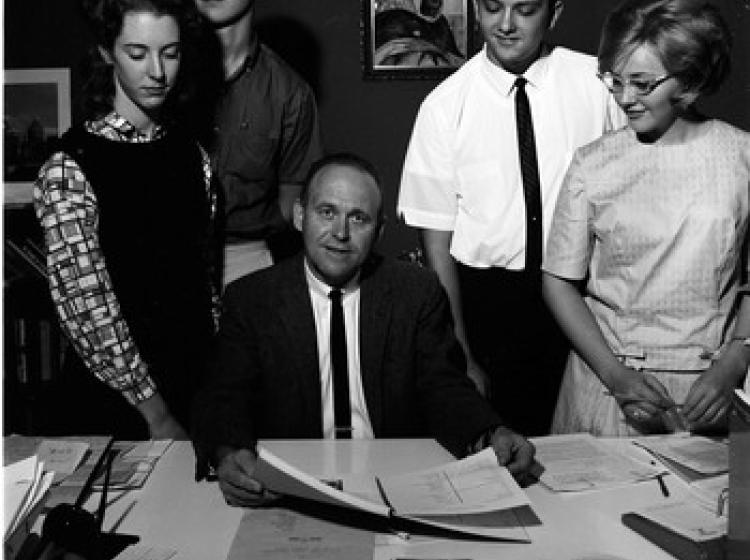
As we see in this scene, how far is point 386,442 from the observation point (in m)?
2.01

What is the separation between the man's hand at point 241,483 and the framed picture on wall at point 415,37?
91.3 inches

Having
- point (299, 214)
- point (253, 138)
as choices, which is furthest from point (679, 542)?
point (253, 138)

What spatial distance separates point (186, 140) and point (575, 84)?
3.35ft

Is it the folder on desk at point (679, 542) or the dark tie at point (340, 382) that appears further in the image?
the dark tie at point (340, 382)

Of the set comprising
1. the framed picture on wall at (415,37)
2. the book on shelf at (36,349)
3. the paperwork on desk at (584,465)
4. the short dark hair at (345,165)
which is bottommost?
the book on shelf at (36,349)

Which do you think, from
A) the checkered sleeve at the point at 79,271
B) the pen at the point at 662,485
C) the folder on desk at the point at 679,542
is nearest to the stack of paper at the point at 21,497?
the checkered sleeve at the point at 79,271

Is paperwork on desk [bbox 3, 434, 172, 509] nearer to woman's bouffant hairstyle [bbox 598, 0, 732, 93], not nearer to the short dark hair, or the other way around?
the short dark hair

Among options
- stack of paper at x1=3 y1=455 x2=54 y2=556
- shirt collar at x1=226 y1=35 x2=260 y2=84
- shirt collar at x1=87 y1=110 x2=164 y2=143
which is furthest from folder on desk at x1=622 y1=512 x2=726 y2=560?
shirt collar at x1=226 y1=35 x2=260 y2=84

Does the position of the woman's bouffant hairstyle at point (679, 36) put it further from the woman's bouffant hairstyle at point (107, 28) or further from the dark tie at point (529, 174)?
the woman's bouffant hairstyle at point (107, 28)

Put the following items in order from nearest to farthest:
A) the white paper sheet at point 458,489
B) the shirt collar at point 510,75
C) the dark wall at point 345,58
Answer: the white paper sheet at point 458,489 < the shirt collar at point 510,75 < the dark wall at point 345,58

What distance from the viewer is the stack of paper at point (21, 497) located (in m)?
1.32

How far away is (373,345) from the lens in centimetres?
223

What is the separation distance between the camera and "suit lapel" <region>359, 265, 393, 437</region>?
2.22m

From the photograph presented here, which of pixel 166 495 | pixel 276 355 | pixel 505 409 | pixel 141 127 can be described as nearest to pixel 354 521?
pixel 166 495
